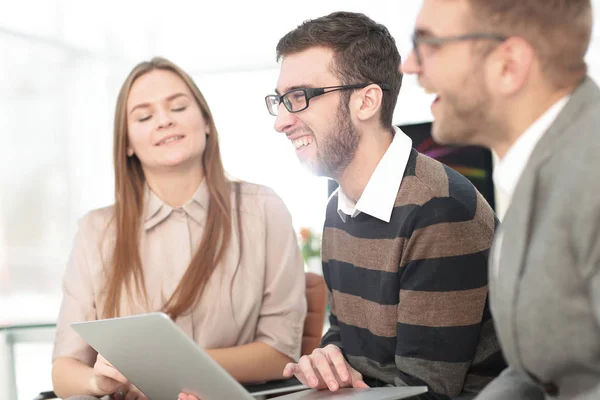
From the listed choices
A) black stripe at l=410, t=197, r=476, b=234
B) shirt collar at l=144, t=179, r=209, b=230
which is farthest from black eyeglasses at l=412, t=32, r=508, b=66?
shirt collar at l=144, t=179, r=209, b=230

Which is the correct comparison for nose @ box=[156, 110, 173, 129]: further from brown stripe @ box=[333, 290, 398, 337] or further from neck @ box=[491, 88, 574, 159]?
neck @ box=[491, 88, 574, 159]

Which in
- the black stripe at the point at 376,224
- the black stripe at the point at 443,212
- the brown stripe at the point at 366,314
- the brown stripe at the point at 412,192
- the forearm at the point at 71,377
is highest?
the brown stripe at the point at 412,192

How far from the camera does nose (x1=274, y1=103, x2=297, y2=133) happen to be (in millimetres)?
1954

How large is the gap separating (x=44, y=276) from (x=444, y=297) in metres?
3.73

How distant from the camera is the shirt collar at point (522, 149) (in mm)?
1120

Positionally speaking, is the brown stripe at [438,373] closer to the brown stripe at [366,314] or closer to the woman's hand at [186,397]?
the brown stripe at [366,314]

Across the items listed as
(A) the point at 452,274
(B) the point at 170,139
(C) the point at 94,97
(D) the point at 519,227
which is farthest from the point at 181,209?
(C) the point at 94,97

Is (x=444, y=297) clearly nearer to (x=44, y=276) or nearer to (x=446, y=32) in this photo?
(x=446, y=32)

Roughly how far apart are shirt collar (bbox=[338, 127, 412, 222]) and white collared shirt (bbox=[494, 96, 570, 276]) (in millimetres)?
602

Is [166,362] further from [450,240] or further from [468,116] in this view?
[468,116]

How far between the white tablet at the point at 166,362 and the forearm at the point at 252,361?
48cm

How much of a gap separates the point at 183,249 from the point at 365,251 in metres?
0.83

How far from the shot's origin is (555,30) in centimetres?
110

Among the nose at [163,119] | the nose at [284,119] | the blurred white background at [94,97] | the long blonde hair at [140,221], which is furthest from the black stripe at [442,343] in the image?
the blurred white background at [94,97]
